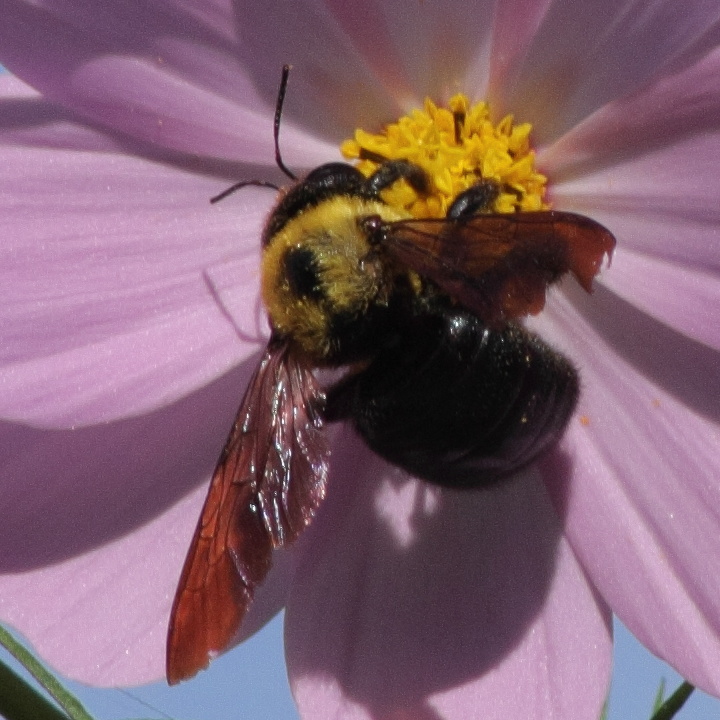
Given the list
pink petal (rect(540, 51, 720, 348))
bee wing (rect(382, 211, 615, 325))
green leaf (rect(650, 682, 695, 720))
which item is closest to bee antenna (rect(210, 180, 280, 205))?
pink petal (rect(540, 51, 720, 348))

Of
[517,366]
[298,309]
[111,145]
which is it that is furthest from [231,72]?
[517,366]

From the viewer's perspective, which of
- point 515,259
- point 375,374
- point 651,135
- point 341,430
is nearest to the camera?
point 515,259

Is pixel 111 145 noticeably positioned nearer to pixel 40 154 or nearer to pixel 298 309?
pixel 40 154

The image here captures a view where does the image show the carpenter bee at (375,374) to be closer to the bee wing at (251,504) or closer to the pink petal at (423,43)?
the bee wing at (251,504)

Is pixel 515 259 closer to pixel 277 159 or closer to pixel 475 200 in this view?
pixel 475 200

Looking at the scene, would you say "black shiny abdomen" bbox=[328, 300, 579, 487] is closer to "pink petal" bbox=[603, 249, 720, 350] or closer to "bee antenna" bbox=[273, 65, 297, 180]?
"pink petal" bbox=[603, 249, 720, 350]

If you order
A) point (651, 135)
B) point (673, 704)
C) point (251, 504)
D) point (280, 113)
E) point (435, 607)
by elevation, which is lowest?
point (435, 607)

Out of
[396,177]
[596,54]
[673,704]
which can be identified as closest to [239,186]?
[396,177]
